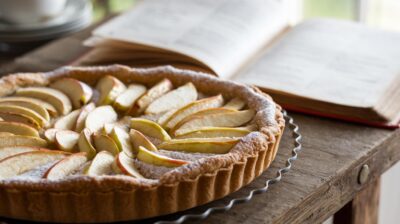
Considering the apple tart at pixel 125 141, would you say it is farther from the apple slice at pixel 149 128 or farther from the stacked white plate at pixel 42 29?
the stacked white plate at pixel 42 29

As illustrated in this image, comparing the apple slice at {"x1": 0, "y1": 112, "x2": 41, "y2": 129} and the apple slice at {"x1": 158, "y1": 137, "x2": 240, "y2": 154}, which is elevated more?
the apple slice at {"x1": 0, "y1": 112, "x2": 41, "y2": 129}

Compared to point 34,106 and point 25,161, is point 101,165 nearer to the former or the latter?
point 25,161

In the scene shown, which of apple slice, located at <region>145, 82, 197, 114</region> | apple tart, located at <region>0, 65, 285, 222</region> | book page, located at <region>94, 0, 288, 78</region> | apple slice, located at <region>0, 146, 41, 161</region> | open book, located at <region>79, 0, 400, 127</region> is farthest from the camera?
book page, located at <region>94, 0, 288, 78</region>

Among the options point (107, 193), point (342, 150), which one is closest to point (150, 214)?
point (107, 193)

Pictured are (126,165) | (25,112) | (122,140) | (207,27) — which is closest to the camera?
(126,165)

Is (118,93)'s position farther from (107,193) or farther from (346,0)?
(346,0)

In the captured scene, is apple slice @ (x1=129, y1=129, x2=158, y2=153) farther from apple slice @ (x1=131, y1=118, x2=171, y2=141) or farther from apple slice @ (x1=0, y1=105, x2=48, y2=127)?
apple slice @ (x1=0, y1=105, x2=48, y2=127)

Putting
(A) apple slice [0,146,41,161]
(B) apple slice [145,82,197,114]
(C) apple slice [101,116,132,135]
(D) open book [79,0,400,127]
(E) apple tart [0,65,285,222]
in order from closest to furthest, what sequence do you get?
1. (E) apple tart [0,65,285,222]
2. (A) apple slice [0,146,41,161]
3. (C) apple slice [101,116,132,135]
4. (B) apple slice [145,82,197,114]
5. (D) open book [79,0,400,127]

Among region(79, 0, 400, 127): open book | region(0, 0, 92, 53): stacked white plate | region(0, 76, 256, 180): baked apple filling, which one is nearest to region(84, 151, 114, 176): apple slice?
region(0, 76, 256, 180): baked apple filling

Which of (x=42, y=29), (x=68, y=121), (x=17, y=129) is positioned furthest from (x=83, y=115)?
(x=42, y=29)
